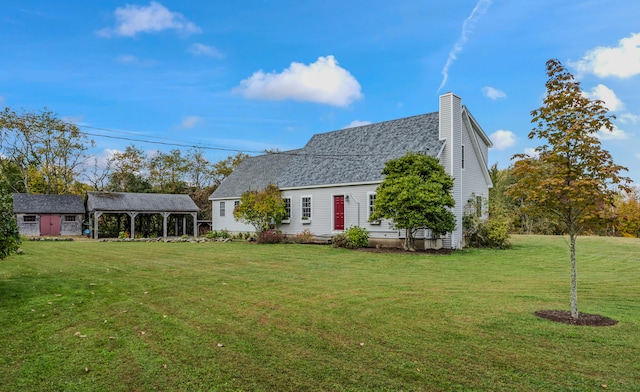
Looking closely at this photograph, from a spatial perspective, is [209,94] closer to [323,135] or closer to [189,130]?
[323,135]

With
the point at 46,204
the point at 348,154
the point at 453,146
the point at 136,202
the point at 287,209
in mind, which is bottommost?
the point at 287,209

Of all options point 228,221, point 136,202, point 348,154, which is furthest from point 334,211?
point 136,202

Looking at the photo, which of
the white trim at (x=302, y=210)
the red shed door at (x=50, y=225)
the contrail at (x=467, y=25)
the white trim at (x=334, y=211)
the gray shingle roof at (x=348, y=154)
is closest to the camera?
the contrail at (x=467, y=25)

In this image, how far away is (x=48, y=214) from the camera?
3188cm

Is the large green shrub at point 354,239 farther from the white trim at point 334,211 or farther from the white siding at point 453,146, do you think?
the white siding at point 453,146

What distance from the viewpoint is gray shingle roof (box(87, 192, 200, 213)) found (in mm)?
29875

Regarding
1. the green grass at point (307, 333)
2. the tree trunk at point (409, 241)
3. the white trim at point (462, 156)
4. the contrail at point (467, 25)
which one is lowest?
the green grass at point (307, 333)

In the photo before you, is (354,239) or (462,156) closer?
(354,239)

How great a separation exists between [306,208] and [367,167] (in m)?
4.63

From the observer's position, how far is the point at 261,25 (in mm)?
15961

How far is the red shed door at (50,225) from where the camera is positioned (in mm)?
31734

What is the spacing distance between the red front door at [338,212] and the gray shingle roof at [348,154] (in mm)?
946

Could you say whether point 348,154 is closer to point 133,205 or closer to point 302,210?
point 302,210

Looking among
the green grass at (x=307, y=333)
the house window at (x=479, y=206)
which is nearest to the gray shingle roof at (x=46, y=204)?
the green grass at (x=307, y=333)
